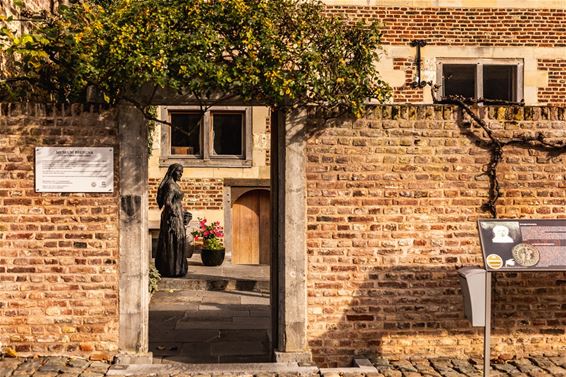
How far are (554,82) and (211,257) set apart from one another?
807cm

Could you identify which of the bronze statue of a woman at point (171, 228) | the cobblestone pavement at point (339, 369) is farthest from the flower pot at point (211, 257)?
the cobblestone pavement at point (339, 369)

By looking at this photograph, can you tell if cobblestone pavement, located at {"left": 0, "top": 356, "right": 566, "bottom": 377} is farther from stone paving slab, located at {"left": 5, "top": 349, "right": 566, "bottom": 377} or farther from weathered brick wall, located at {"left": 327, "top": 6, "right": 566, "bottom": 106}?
weathered brick wall, located at {"left": 327, "top": 6, "right": 566, "bottom": 106}

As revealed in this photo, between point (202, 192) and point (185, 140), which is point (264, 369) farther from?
point (185, 140)

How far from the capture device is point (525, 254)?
18.9 ft

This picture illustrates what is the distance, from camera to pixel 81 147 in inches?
251

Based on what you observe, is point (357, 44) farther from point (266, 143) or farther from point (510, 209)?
point (266, 143)

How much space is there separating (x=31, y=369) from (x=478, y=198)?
16.0ft

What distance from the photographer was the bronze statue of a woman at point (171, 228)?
11.2m

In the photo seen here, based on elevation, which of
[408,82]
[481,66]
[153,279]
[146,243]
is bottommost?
[153,279]

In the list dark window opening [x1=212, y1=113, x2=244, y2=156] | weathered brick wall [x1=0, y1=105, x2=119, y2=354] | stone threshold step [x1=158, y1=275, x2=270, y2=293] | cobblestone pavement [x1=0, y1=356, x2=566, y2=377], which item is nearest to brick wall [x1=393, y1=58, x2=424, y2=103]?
stone threshold step [x1=158, y1=275, x2=270, y2=293]

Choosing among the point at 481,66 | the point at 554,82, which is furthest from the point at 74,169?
the point at 554,82

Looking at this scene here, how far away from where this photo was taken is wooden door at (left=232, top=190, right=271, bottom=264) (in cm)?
1584

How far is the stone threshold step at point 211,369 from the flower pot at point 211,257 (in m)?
7.63

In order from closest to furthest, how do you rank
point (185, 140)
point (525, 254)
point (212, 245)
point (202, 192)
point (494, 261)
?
point (494, 261) → point (525, 254) → point (212, 245) → point (202, 192) → point (185, 140)
